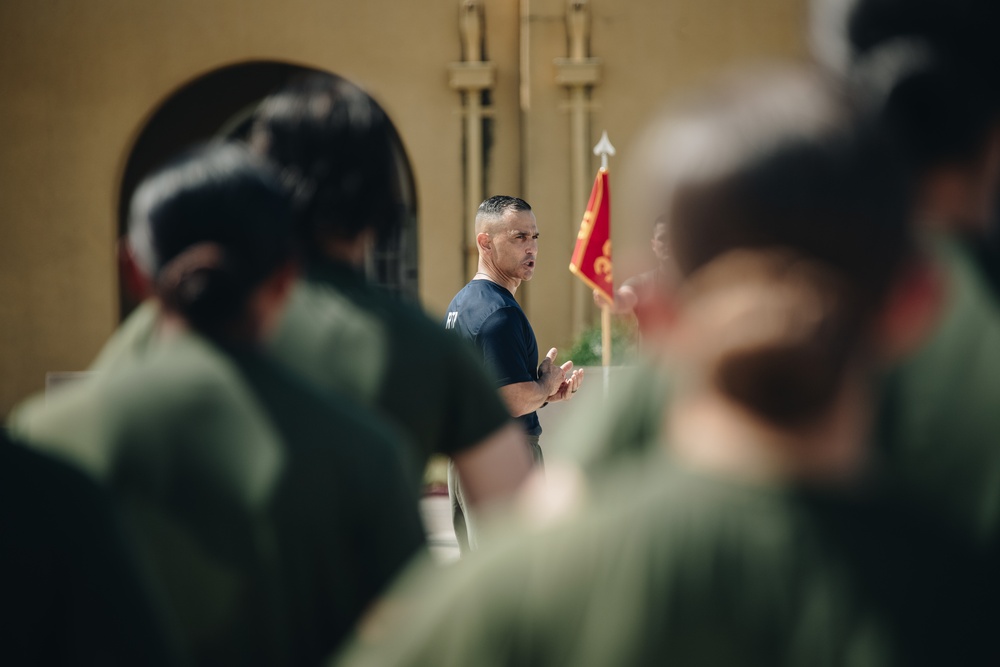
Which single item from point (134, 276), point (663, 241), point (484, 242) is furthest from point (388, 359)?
point (484, 242)

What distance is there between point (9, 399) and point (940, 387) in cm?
1088

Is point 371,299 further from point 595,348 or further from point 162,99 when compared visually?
Answer: point 162,99

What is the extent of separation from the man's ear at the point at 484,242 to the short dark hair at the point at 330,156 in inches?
111

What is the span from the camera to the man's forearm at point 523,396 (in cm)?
450

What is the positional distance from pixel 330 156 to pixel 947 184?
1.05 m

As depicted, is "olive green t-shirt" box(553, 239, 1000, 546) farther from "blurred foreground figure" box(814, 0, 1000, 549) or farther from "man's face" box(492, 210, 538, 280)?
"man's face" box(492, 210, 538, 280)

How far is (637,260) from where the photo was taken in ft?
4.26

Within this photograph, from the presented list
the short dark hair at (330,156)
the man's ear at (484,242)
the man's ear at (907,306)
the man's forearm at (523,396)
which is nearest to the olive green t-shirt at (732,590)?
the man's ear at (907,306)

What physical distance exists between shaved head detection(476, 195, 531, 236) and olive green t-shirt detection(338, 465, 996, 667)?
4071 millimetres

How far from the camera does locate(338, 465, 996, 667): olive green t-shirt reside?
1.07 meters

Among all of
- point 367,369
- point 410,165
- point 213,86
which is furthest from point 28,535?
point 213,86

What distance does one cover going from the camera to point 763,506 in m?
1.08

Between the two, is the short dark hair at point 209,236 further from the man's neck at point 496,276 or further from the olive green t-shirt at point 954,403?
the man's neck at point 496,276

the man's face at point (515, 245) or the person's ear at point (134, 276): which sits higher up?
the person's ear at point (134, 276)
